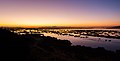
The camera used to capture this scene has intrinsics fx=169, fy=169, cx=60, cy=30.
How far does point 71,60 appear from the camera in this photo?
74.7 feet

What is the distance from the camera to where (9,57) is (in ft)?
44.0

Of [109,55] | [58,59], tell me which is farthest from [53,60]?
[109,55]

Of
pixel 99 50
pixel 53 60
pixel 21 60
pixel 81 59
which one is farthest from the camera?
pixel 99 50

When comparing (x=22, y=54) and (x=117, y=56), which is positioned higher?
(x=22, y=54)

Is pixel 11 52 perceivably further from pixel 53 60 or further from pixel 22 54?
pixel 53 60

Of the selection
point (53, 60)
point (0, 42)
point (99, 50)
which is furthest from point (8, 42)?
point (99, 50)

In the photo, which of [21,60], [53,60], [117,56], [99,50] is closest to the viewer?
[21,60]

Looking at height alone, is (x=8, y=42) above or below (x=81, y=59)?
above

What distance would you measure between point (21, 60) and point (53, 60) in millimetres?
7416

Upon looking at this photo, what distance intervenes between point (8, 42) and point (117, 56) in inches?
753

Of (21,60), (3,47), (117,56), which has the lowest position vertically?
(117,56)

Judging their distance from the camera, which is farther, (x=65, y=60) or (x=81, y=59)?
(x=81, y=59)

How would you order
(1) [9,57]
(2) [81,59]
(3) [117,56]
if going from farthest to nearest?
(3) [117,56] → (2) [81,59] → (1) [9,57]

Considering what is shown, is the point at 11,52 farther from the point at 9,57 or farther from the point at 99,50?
the point at 99,50
